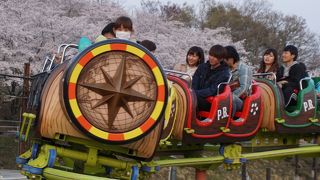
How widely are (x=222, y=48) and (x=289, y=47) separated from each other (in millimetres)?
1560

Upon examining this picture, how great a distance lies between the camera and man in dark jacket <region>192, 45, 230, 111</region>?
426 cm

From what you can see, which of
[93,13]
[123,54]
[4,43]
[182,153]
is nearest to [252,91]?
[182,153]

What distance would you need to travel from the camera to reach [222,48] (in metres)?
4.47

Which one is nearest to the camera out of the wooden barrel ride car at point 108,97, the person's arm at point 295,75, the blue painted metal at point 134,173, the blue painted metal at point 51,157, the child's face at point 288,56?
the wooden barrel ride car at point 108,97

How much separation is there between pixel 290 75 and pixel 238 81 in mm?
1113

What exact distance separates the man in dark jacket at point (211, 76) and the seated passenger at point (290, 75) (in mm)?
1106

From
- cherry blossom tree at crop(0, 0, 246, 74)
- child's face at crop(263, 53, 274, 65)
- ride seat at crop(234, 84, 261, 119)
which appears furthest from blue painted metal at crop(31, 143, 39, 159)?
cherry blossom tree at crop(0, 0, 246, 74)

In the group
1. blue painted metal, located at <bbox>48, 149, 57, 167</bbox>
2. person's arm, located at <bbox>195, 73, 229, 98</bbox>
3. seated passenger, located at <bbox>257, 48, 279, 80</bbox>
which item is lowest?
blue painted metal, located at <bbox>48, 149, 57, 167</bbox>

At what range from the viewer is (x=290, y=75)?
221 inches

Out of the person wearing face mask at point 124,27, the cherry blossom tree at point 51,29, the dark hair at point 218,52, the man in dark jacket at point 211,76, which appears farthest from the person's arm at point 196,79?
the cherry blossom tree at point 51,29

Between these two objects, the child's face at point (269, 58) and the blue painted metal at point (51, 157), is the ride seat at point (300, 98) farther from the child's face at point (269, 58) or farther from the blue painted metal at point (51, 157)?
the blue painted metal at point (51, 157)

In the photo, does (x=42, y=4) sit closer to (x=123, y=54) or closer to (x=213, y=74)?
(x=213, y=74)

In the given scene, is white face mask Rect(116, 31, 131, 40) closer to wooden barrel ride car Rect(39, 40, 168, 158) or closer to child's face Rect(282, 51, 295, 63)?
wooden barrel ride car Rect(39, 40, 168, 158)

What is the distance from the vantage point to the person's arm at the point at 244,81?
463cm
